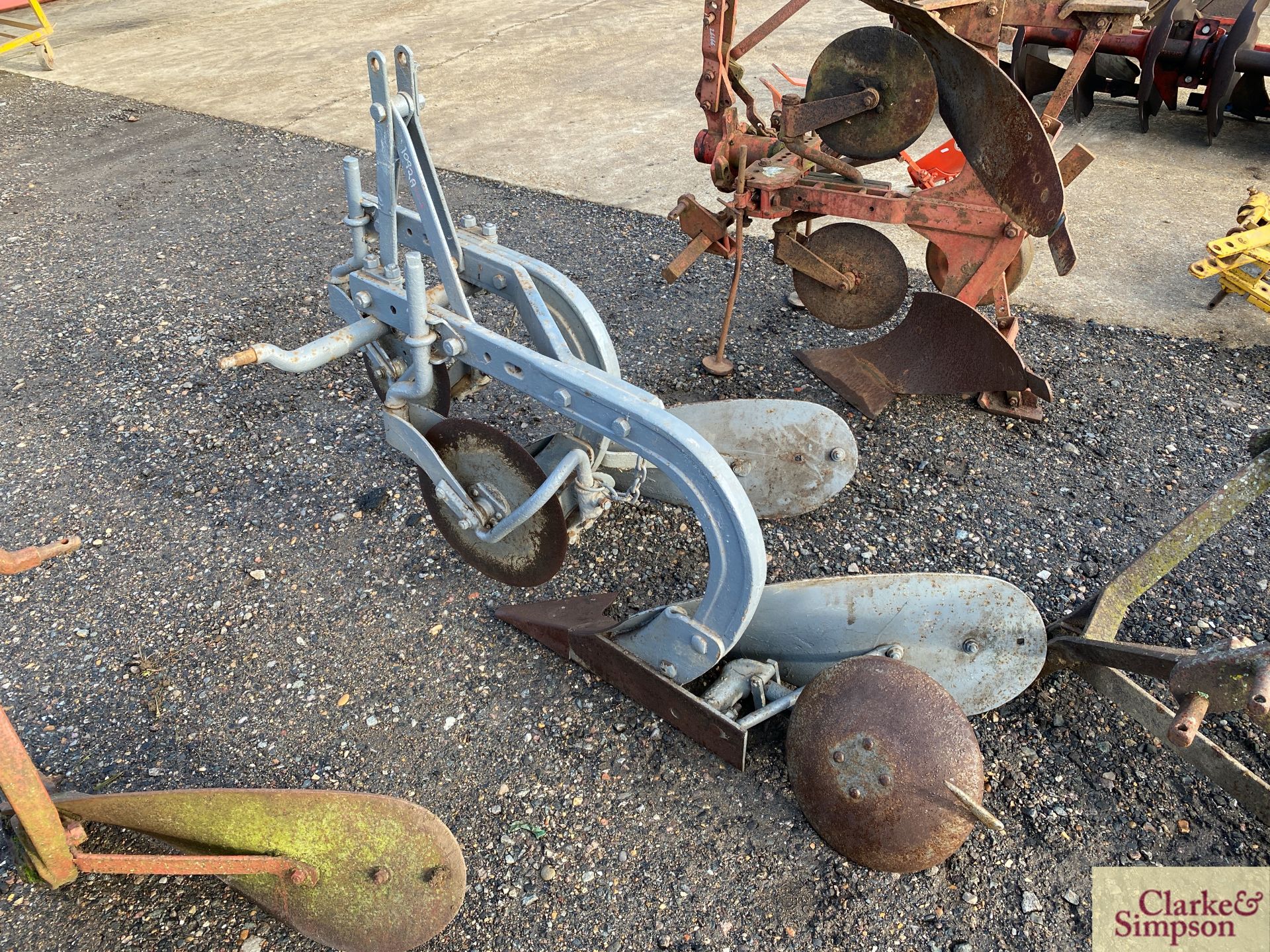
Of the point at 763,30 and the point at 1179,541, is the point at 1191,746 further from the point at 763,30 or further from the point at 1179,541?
the point at 763,30

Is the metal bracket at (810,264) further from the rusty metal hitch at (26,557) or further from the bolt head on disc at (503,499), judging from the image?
the rusty metal hitch at (26,557)

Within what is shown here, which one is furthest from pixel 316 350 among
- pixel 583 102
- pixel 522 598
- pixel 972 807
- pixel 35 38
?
pixel 35 38

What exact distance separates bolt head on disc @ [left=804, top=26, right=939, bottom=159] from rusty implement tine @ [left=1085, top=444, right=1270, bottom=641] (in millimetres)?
1653

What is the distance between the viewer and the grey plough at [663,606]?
6.57ft

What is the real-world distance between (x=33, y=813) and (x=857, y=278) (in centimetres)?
319

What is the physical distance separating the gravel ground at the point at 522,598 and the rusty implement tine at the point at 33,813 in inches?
8.6

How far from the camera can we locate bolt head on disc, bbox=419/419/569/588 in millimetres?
2396

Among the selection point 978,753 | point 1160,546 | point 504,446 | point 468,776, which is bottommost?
point 468,776

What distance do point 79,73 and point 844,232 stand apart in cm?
743

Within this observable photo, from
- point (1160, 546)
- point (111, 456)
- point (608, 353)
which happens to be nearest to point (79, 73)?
point (111, 456)

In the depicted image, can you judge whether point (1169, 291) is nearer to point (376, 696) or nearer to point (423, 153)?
point (423, 153)

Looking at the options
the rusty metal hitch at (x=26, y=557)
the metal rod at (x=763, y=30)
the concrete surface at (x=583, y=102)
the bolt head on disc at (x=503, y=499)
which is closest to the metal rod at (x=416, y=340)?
the bolt head on disc at (x=503, y=499)

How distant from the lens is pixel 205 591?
2.97 metres

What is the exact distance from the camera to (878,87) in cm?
327
